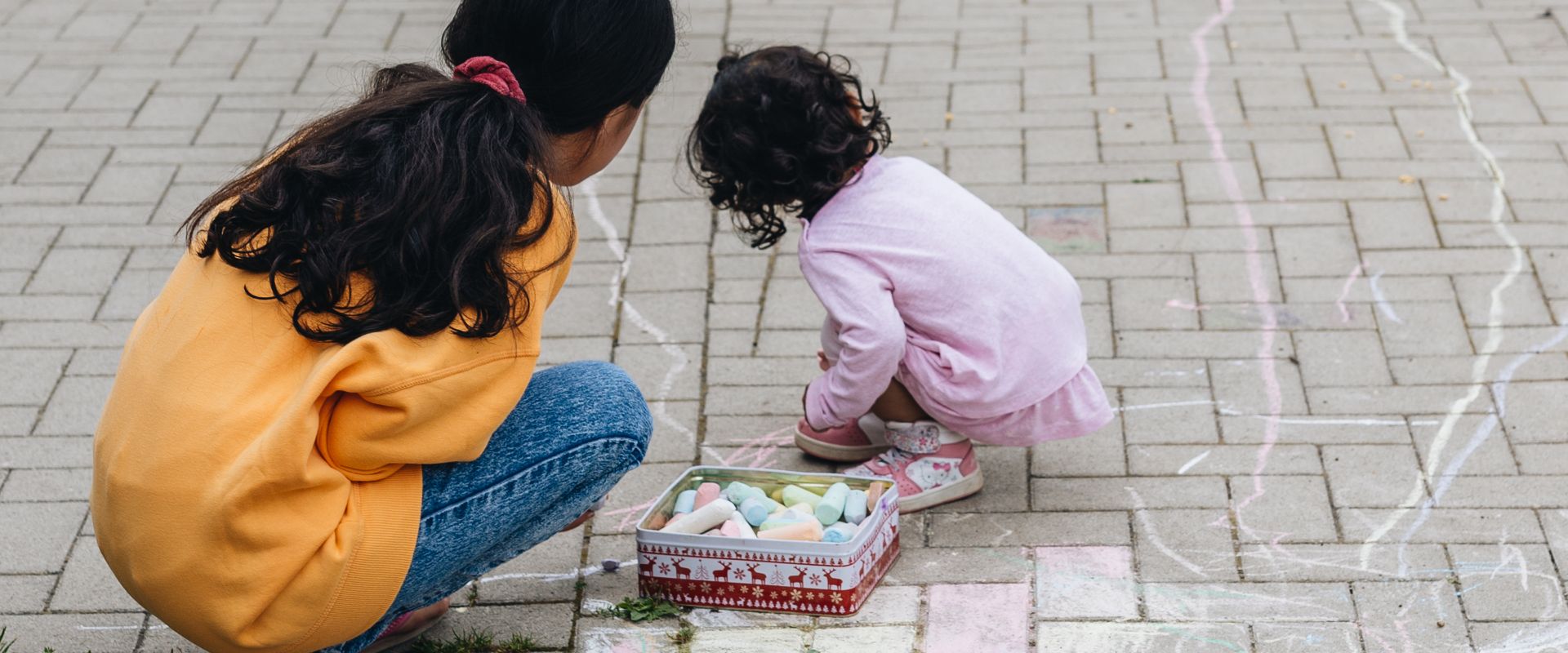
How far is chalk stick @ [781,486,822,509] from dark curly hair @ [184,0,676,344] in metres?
0.75

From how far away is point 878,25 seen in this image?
491 centimetres

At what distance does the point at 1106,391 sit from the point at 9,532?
6.70ft

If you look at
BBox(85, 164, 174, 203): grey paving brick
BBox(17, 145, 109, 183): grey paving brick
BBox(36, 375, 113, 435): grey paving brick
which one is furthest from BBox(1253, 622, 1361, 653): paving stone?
BBox(17, 145, 109, 183): grey paving brick

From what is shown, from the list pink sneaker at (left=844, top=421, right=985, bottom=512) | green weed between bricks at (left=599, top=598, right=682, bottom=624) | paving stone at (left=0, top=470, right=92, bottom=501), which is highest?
green weed between bricks at (left=599, top=598, right=682, bottom=624)

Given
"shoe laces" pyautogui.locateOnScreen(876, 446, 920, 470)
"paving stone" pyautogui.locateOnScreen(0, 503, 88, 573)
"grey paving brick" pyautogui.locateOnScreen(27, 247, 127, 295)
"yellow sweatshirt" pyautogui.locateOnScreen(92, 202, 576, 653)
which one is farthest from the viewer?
"grey paving brick" pyautogui.locateOnScreen(27, 247, 127, 295)

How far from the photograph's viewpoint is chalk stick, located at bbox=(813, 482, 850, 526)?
2.46 metres

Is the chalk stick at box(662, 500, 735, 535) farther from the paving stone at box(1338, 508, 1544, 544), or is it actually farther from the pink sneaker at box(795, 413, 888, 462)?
the paving stone at box(1338, 508, 1544, 544)

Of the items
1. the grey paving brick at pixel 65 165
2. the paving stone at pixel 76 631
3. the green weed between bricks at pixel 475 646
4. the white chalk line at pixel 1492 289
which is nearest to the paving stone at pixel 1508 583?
the white chalk line at pixel 1492 289

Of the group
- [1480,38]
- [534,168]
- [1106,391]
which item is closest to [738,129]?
[534,168]

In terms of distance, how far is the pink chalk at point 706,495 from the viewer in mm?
2494

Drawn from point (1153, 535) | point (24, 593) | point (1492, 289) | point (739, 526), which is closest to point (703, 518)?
point (739, 526)

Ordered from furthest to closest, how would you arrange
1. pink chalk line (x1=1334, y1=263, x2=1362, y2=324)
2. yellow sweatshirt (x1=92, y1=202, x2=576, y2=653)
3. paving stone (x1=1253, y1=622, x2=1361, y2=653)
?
pink chalk line (x1=1334, y1=263, x2=1362, y2=324) → paving stone (x1=1253, y1=622, x2=1361, y2=653) → yellow sweatshirt (x1=92, y1=202, x2=576, y2=653)

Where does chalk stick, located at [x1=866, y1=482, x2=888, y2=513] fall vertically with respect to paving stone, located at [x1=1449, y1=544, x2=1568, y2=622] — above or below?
above

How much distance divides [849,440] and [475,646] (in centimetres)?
84
